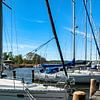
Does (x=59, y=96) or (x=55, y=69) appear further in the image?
(x=55, y=69)

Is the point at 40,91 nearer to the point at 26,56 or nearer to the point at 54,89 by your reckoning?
the point at 54,89

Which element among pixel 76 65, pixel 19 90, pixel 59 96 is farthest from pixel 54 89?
pixel 76 65

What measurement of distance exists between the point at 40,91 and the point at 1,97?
1.87 m

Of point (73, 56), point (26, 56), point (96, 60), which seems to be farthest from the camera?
point (96, 60)

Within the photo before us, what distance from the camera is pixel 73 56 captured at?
36531 millimetres

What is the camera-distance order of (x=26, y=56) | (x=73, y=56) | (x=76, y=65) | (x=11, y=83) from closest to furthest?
(x=11, y=83)
(x=26, y=56)
(x=73, y=56)
(x=76, y=65)

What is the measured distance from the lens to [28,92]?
1606cm

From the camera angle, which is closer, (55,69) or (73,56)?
(73,56)

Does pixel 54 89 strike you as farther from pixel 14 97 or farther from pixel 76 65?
pixel 76 65

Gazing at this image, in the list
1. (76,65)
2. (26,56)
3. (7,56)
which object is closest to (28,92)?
(7,56)

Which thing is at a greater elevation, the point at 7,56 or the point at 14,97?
the point at 7,56

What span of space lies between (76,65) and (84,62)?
2200 millimetres

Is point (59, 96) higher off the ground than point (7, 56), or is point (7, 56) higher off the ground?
point (7, 56)

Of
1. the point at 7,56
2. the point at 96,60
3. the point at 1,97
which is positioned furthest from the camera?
the point at 96,60
